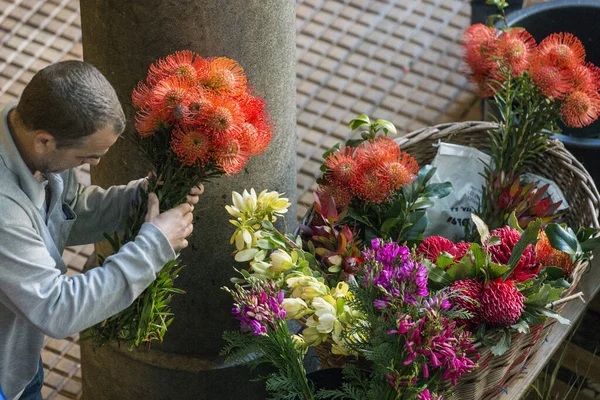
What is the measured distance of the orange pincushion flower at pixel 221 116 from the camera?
1.53m

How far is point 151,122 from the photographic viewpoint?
62.6 inches

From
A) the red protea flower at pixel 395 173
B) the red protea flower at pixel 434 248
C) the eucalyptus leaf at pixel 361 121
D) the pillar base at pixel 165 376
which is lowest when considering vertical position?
the pillar base at pixel 165 376

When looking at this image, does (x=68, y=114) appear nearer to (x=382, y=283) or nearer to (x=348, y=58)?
(x=382, y=283)

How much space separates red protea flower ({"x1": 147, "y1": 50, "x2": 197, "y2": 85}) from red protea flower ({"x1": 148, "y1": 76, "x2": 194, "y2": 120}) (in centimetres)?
2

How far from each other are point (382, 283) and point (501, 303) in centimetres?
33

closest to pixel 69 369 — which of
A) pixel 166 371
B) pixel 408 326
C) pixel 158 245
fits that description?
pixel 166 371

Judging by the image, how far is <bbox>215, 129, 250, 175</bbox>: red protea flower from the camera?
1.54m

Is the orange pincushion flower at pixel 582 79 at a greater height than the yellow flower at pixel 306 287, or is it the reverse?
the orange pincushion flower at pixel 582 79

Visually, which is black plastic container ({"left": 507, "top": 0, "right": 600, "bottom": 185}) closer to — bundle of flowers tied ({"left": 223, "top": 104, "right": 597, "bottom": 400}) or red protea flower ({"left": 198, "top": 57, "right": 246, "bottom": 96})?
bundle of flowers tied ({"left": 223, "top": 104, "right": 597, "bottom": 400})

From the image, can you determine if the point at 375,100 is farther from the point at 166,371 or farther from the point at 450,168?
the point at 166,371

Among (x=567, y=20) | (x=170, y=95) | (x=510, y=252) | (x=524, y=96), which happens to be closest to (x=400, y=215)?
(x=510, y=252)

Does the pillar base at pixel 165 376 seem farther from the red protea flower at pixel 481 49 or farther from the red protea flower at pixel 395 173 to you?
the red protea flower at pixel 481 49

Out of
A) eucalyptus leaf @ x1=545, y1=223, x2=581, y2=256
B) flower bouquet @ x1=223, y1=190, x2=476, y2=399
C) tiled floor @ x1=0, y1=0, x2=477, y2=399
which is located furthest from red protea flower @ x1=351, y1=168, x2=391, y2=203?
tiled floor @ x1=0, y1=0, x2=477, y2=399

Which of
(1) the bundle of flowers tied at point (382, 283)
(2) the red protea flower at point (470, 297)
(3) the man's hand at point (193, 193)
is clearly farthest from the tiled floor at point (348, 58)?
(2) the red protea flower at point (470, 297)
